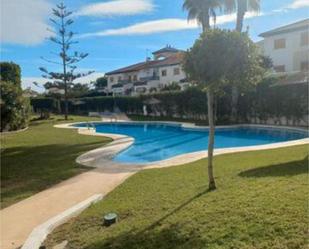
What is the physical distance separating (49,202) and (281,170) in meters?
4.87

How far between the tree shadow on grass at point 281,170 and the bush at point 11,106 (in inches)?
752

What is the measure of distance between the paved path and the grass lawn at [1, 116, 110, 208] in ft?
1.40

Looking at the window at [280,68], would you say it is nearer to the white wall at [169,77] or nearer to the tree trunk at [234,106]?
the tree trunk at [234,106]

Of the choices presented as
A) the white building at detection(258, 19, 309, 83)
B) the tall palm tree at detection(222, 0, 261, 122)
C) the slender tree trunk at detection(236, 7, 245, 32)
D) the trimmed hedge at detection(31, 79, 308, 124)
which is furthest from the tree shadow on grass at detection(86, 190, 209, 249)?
the white building at detection(258, 19, 309, 83)

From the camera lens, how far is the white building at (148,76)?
52625 millimetres

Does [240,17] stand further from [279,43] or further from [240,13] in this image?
[279,43]

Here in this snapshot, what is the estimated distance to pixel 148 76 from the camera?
58.0 metres

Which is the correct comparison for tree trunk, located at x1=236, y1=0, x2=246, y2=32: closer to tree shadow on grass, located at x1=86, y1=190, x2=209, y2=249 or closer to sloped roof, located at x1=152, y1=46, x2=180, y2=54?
tree shadow on grass, located at x1=86, y1=190, x2=209, y2=249

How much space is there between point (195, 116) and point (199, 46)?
2494 centimetres

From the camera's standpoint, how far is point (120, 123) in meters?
32.6

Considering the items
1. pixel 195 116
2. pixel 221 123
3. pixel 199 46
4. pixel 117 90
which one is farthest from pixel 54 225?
pixel 117 90

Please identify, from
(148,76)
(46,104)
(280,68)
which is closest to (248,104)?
(280,68)

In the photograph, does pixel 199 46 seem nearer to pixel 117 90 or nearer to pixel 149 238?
pixel 149 238

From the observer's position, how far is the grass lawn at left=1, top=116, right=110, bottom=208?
31.5 ft
